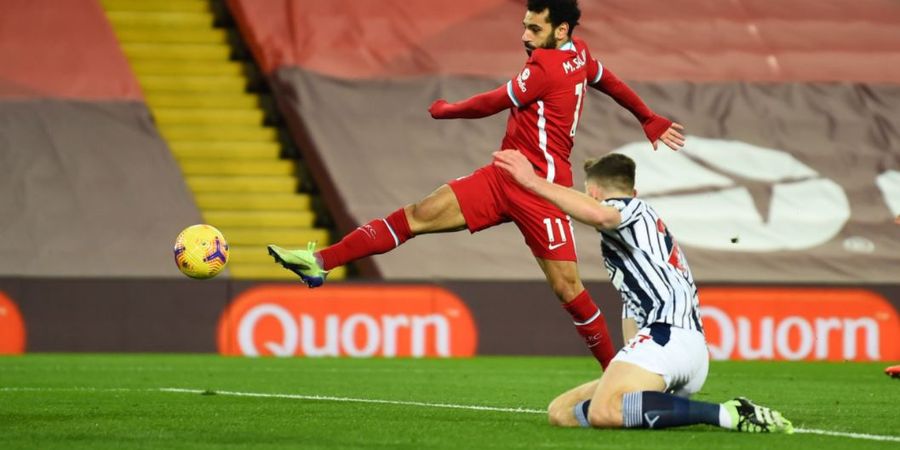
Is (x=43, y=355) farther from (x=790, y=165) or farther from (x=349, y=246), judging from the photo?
(x=790, y=165)

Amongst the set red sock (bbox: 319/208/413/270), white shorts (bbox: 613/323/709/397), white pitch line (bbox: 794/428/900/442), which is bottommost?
white pitch line (bbox: 794/428/900/442)

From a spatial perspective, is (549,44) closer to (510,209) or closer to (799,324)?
(510,209)

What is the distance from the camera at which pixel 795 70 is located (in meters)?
17.4

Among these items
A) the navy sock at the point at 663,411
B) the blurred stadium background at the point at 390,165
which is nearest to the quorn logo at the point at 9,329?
the blurred stadium background at the point at 390,165

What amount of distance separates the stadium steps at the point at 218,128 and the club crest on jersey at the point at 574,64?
25.8ft

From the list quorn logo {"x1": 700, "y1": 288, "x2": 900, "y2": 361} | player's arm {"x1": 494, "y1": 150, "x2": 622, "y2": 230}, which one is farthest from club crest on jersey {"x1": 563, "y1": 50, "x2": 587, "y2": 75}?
quorn logo {"x1": 700, "y1": 288, "x2": 900, "y2": 361}

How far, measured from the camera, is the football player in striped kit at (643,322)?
6.21 m

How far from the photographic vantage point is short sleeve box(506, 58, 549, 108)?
26.1 feet

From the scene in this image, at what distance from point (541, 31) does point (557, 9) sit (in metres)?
0.14

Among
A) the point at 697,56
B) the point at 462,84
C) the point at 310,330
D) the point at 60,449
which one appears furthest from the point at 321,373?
the point at 697,56

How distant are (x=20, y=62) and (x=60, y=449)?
11.2m

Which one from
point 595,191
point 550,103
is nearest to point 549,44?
point 550,103

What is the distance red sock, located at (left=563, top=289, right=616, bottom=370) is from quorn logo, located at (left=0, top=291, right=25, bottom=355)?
22.4 ft

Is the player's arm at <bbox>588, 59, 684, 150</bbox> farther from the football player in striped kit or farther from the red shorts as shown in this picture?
the football player in striped kit
